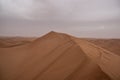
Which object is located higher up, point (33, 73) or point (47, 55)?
point (47, 55)

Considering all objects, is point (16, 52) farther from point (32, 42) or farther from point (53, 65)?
point (53, 65)

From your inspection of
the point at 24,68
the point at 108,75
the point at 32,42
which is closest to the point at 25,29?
the point at 32,42

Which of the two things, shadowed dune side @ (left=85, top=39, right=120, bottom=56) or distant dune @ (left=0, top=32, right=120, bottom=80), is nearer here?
distant dune @ (left=0, top=32, right=120, bottom=80)

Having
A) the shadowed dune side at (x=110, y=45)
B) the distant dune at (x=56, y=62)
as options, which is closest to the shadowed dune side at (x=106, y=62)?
the distant dune at (x=56, y=62)

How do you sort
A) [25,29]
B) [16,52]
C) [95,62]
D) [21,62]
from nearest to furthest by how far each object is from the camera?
1. [95,62]
2. [21,62]
3. [16,52]
4. [25,29]

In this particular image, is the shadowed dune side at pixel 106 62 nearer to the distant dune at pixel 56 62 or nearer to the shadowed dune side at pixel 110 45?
the distant dune at pixel 56 62

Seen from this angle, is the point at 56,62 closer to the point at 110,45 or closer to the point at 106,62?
the point at 106,62

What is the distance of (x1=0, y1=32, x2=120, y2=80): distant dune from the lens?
3.87m

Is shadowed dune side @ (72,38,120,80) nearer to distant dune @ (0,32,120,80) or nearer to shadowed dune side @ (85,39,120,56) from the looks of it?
distant dune @ (0,32,120,80)

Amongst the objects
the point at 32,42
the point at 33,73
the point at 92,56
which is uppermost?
the point at 32,42

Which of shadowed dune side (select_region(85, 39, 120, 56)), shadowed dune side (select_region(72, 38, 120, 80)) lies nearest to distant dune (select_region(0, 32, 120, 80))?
shadowed dune side (select_region(72, 38, 120, 80))

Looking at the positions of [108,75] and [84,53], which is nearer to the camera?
[108,75]

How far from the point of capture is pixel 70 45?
15.1ft

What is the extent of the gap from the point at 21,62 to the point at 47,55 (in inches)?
26.6
